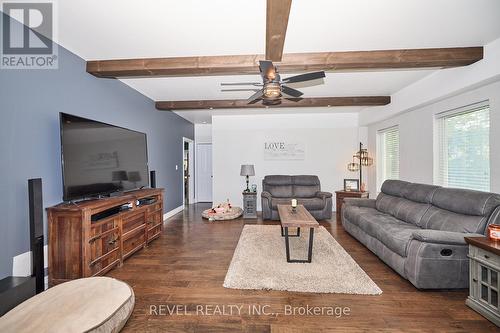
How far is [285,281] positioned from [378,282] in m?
1.03

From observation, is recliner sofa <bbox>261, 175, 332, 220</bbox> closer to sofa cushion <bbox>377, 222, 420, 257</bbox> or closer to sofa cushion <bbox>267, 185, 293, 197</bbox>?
sofa cushion <bbox>267, 185, 293, 197</bbox>

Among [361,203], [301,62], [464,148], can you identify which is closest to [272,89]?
[301,62]

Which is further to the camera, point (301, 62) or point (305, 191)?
point (305, 191)

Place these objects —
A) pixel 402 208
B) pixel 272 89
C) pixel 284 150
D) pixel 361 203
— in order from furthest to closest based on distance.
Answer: pixel 284 150, pixel 361 203, pixel 402 208, pixel 272 89

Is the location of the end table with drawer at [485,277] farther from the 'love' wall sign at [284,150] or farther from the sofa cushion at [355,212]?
the 'love' wall sign at [284,150]

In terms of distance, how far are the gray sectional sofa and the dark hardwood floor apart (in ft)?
0.57

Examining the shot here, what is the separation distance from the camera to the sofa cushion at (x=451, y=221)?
2367mm

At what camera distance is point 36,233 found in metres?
2.11

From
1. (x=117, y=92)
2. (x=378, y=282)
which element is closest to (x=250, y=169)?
(x=117, y=92)

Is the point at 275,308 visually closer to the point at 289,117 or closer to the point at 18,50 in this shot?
the point at 18,50

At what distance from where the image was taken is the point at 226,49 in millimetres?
2744

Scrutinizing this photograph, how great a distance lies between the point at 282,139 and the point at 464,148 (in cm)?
376

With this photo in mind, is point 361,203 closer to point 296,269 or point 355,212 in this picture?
point 355,212

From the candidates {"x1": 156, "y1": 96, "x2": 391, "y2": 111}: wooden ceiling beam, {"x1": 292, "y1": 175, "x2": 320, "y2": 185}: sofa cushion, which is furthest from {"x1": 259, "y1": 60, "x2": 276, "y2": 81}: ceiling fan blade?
{"x1": 292, "y1": 175, "x2": 320, "y2": 185}: sofa cushion
